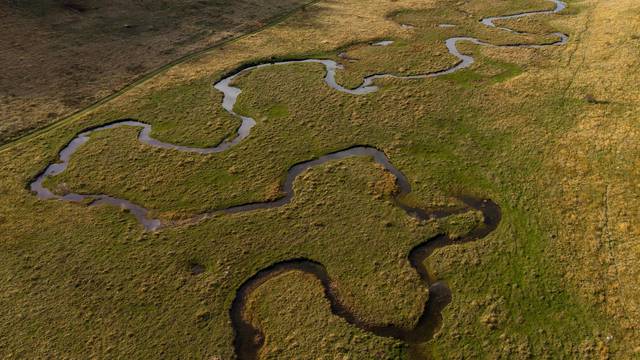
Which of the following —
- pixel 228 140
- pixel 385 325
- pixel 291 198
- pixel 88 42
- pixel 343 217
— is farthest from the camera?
pixel 88 42

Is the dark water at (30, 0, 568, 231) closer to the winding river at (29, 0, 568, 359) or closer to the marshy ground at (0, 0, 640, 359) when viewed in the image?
the winding river at (29, 0, 568, 359)

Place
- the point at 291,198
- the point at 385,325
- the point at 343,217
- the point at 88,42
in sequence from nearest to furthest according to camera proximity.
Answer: the point at 385,325 → the point at 343,217 → the point at 291,198 → the point at 88,42

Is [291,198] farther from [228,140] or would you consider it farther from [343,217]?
[228,140]

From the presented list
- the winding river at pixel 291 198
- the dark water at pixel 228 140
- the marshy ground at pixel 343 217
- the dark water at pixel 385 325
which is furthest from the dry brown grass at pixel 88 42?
the dark water at pixel 385 325

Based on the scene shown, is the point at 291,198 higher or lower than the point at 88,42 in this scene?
Answer: lower

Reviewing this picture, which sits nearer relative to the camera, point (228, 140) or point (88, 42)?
point (228, 140)

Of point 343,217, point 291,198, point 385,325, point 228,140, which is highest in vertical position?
point 228,140

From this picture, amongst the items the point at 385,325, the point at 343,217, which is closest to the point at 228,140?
the point at 343,217

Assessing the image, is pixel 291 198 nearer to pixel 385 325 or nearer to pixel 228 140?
pixel 228 140
